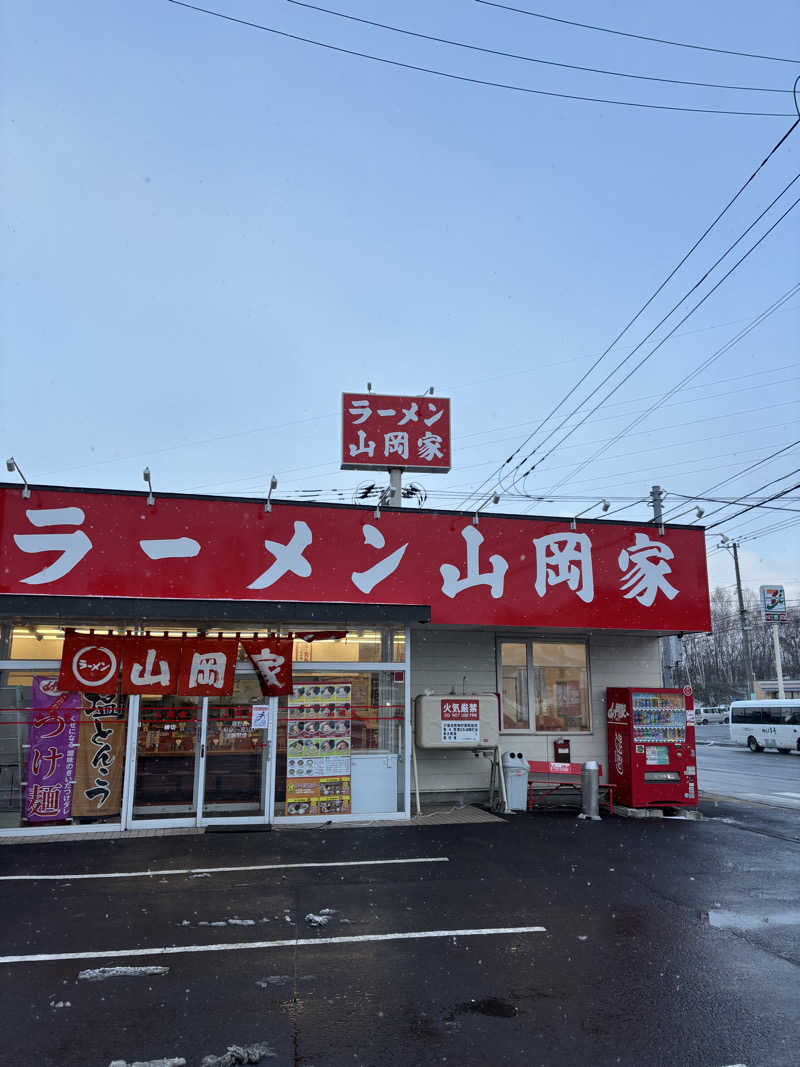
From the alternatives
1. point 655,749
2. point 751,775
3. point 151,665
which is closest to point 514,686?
point 655,749

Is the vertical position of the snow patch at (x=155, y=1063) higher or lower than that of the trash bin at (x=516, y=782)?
lower

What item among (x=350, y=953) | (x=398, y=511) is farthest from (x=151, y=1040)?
(x=398, y=511)

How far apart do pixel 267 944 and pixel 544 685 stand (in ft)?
27.2

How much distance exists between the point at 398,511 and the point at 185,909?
652 centimetres

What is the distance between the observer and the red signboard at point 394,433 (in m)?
13.2

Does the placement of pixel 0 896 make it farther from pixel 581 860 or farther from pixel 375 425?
pixel 375 425

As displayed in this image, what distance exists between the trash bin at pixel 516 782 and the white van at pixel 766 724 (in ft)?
78.0

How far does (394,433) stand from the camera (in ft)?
43.7


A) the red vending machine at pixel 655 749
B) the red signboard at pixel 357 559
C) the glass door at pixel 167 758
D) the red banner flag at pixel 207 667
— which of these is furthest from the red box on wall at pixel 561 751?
the glass door at pixel 167 758

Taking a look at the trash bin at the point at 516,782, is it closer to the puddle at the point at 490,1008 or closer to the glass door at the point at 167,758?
the glass door at the point at 167,758

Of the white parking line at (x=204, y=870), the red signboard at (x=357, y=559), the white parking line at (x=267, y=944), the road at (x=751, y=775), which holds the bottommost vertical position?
the road at (x=751, y=775)

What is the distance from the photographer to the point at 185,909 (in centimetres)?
677

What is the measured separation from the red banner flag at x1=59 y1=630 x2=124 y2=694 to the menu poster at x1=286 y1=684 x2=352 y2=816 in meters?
2.67

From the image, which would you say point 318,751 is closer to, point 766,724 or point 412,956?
point 412,956
